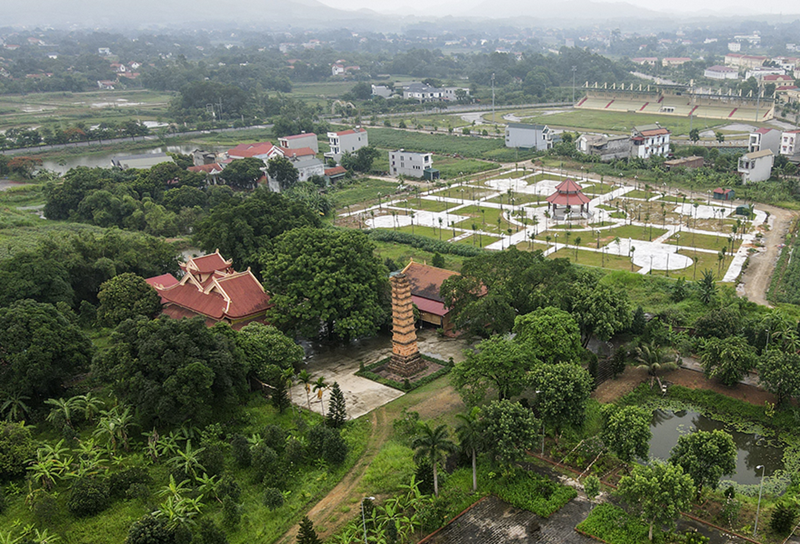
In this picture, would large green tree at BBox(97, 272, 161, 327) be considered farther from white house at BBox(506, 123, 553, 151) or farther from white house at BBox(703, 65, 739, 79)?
white house at BBox(703, 65, 739, 79)

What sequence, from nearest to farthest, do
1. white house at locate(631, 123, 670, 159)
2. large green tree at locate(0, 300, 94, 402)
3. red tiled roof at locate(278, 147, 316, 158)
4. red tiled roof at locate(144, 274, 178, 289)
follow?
large green tree at locate(0, 300, 94, 402)
red tiled roof at locate(144, 274, 178, 289)
red tiled roof at locate(278, 147, 316, 158)
white house at locate(631, 123, 670, 159)

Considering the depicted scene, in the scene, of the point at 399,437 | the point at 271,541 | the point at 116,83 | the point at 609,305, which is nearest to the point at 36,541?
the point at 271,541

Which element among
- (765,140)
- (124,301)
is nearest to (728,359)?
(124,301)

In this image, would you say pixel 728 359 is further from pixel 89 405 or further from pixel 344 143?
pixel 344 143

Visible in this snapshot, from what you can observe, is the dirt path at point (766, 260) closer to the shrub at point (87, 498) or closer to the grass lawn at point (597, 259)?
the grass lawn at point (597, 259)

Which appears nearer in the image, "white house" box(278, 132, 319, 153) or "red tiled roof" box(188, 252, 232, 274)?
"red tiled roof" box(188, 252, 232, 274)

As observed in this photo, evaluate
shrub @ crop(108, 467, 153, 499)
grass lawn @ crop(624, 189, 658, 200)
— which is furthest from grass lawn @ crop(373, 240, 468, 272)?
shrub @ crop(108, 467, 153, 499)
